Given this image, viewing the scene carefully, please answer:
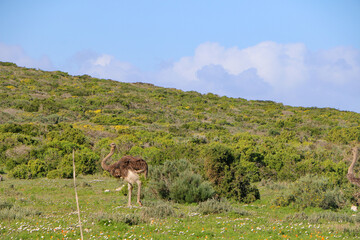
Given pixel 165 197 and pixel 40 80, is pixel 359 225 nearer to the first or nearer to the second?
pixel 165 197

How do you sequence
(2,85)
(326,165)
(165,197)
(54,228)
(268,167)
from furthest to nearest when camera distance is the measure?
(2,85) → (268,167) → (326,165) → (165,197) → (54,228)

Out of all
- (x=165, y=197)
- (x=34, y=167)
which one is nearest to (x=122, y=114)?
(x=34, y=167)

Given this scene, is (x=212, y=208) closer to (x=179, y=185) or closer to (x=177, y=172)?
(x=179, y=185)

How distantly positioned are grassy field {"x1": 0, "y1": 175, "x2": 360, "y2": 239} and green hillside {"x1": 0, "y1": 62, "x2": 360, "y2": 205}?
3.50m

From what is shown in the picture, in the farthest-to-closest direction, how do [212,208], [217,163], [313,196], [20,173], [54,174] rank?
[20,173]
[54,174]
[217,163]
[313,196]
[212,208]

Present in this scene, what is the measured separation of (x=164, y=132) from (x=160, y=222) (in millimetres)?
25909

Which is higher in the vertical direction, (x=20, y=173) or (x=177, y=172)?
(x=177, y=172)

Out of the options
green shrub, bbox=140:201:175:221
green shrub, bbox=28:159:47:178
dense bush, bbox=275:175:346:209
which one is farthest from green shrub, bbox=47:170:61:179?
dense bush, bbox=275:175:346:209

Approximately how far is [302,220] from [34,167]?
15.2 m

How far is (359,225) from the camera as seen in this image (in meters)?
10.1

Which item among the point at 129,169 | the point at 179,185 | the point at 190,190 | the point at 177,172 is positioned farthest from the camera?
the point at 177,172

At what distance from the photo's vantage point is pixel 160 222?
10.7 metres

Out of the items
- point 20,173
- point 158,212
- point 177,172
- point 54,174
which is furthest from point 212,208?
point 20,173

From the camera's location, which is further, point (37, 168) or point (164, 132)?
point (164, 132)
